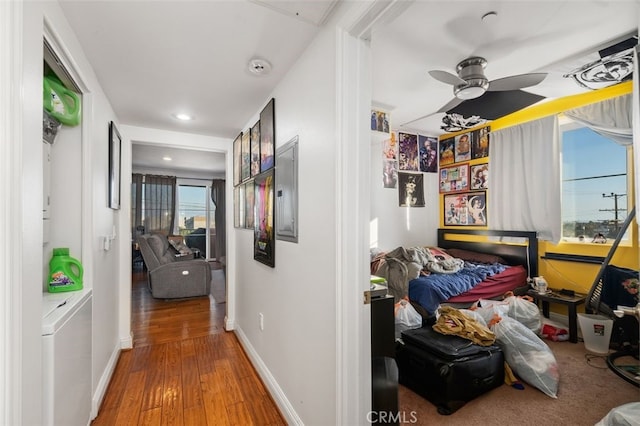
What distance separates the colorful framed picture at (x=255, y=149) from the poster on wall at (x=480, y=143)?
345 centimetres

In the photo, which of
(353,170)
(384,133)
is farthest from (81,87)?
(384,133)

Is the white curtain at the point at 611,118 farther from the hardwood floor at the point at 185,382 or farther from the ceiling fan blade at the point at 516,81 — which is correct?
the hardwood floor at the point at 185,382

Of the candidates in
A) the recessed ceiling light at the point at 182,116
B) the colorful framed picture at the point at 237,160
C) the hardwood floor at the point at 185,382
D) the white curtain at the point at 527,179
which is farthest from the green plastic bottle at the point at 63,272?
the white curtain at the point at 527,179

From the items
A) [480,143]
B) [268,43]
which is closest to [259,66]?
[268,43]

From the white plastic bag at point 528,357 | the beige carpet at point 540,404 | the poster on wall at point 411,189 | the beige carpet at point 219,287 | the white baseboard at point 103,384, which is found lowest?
the beige carpet at point 219,287

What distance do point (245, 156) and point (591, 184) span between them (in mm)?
3925

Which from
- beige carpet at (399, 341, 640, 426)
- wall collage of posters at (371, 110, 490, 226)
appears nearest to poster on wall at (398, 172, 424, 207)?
wall collage of posters at (371, 110, 490, 226)

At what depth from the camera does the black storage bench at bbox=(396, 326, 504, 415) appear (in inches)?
70.2

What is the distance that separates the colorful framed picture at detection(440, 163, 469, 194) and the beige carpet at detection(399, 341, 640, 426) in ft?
9.13

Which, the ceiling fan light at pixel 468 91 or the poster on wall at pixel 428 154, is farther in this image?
the poster on wall at pixel 428 154

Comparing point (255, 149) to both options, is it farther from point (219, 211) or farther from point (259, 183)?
point (219, 211)

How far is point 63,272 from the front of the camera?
1.48m

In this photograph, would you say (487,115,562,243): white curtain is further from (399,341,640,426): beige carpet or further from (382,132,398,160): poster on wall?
(399,341,640,426): beige carpet

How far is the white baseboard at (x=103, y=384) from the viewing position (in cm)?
175
